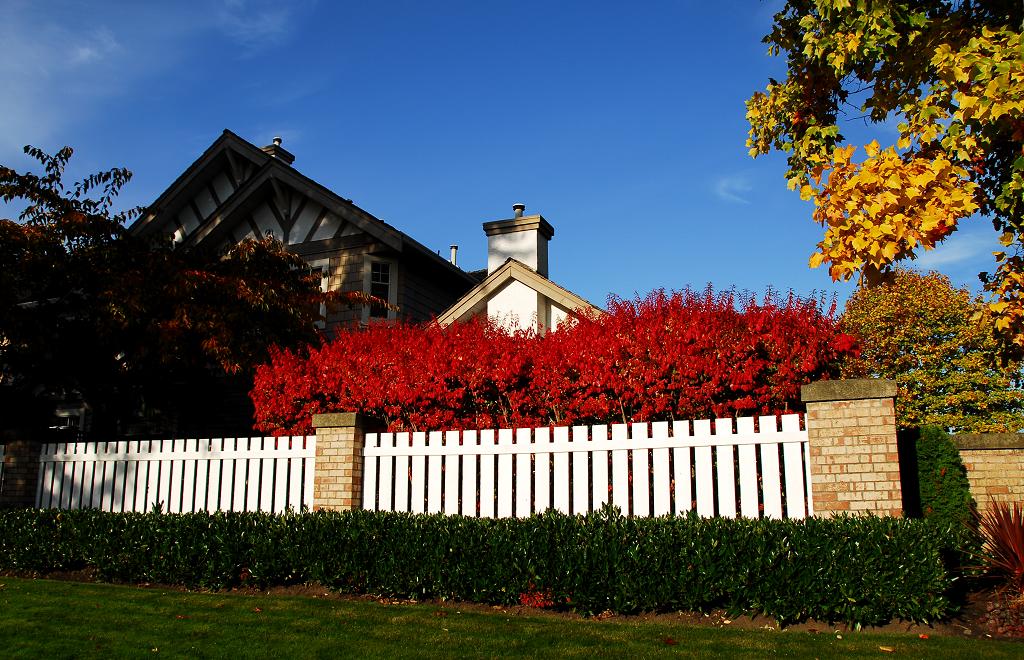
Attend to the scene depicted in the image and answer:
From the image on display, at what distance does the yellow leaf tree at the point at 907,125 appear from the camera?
6449 millimetres

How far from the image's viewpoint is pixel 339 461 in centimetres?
908

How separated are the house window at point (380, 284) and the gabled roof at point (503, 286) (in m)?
2.78

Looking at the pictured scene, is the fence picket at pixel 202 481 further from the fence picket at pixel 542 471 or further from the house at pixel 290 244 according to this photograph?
the house at pixel 290 244

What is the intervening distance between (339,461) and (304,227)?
39.5 ft

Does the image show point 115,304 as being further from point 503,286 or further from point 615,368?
point 615,368

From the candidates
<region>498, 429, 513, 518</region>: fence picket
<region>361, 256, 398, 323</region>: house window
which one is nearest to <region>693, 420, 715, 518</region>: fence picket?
<region>498, 429, 513, 518</region>: fence picket

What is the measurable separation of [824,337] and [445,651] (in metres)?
6.36

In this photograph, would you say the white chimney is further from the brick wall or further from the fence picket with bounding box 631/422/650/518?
the fence picket with bounding box 631/422/650/518

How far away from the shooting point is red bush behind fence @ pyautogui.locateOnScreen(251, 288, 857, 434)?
966 cm

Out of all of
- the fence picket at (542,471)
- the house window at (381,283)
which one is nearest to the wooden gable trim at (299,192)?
the house window at (381,283)

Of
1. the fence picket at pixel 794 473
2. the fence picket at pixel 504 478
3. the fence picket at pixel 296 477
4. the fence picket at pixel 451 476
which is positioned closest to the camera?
the fence picket at pixel 794 473

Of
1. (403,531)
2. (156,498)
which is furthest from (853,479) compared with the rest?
(156,498)

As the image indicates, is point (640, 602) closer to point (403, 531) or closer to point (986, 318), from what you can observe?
point (403, 531)

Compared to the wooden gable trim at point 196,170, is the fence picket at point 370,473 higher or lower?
lower
